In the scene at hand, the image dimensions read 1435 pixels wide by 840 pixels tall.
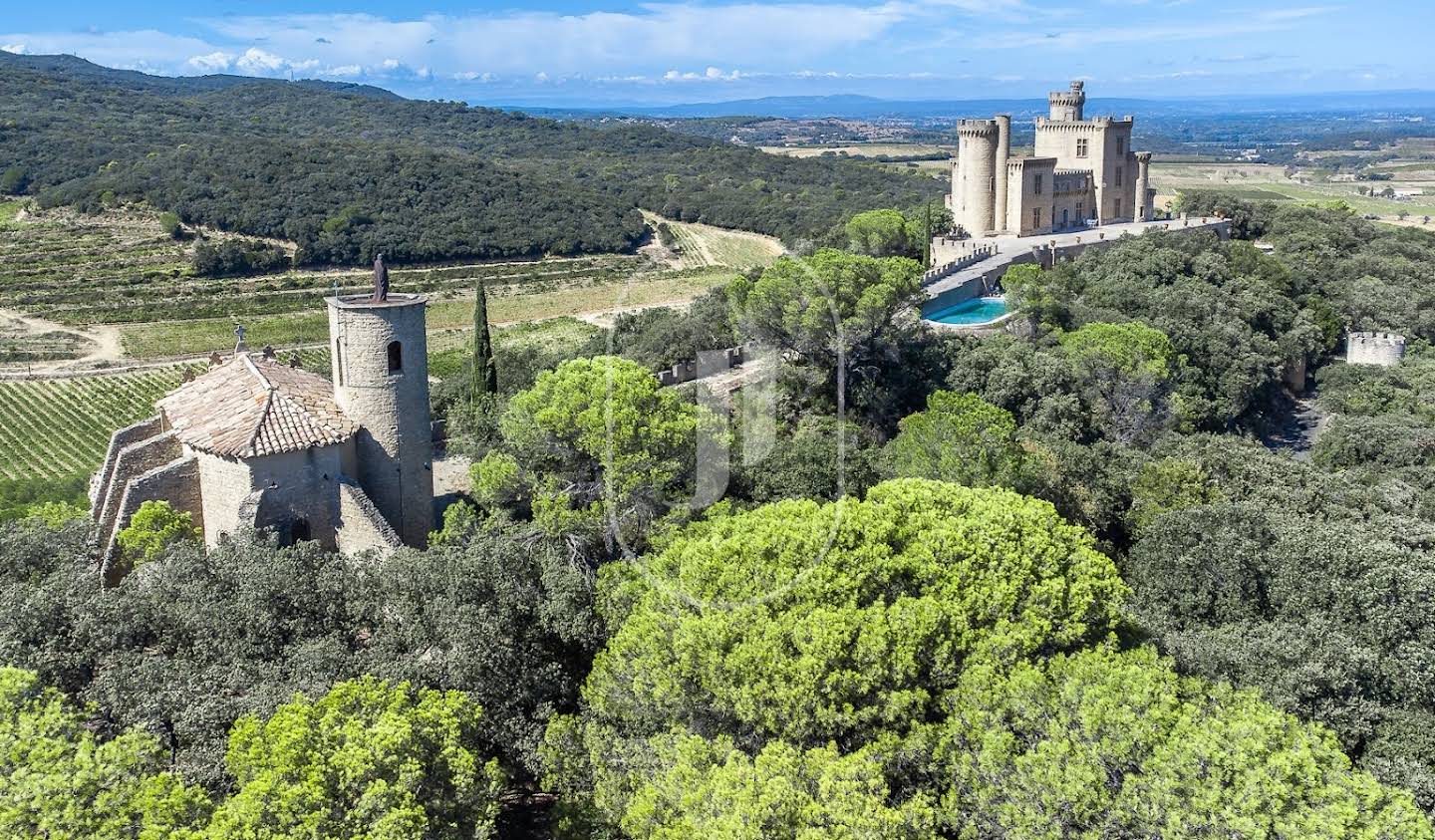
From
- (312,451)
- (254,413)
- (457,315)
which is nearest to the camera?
(312,451)

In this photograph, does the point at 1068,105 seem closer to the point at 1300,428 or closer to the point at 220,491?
the point at 1300,428

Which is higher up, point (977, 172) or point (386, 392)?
point (977, 172)

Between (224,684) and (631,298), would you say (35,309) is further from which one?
(224,684)

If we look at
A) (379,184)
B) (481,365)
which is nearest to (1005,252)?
(481,365)

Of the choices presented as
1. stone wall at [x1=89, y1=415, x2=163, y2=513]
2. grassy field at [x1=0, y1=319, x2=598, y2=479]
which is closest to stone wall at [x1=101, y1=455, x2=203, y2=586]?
stone wall at [x1=89, y1=415, x2=163, y2=513]

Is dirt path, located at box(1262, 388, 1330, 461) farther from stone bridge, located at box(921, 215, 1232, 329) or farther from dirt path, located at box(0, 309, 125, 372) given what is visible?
dirt path, located at box(0, 309, 125, 372)

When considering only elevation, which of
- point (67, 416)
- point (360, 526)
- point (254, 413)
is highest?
point (254, 413)
